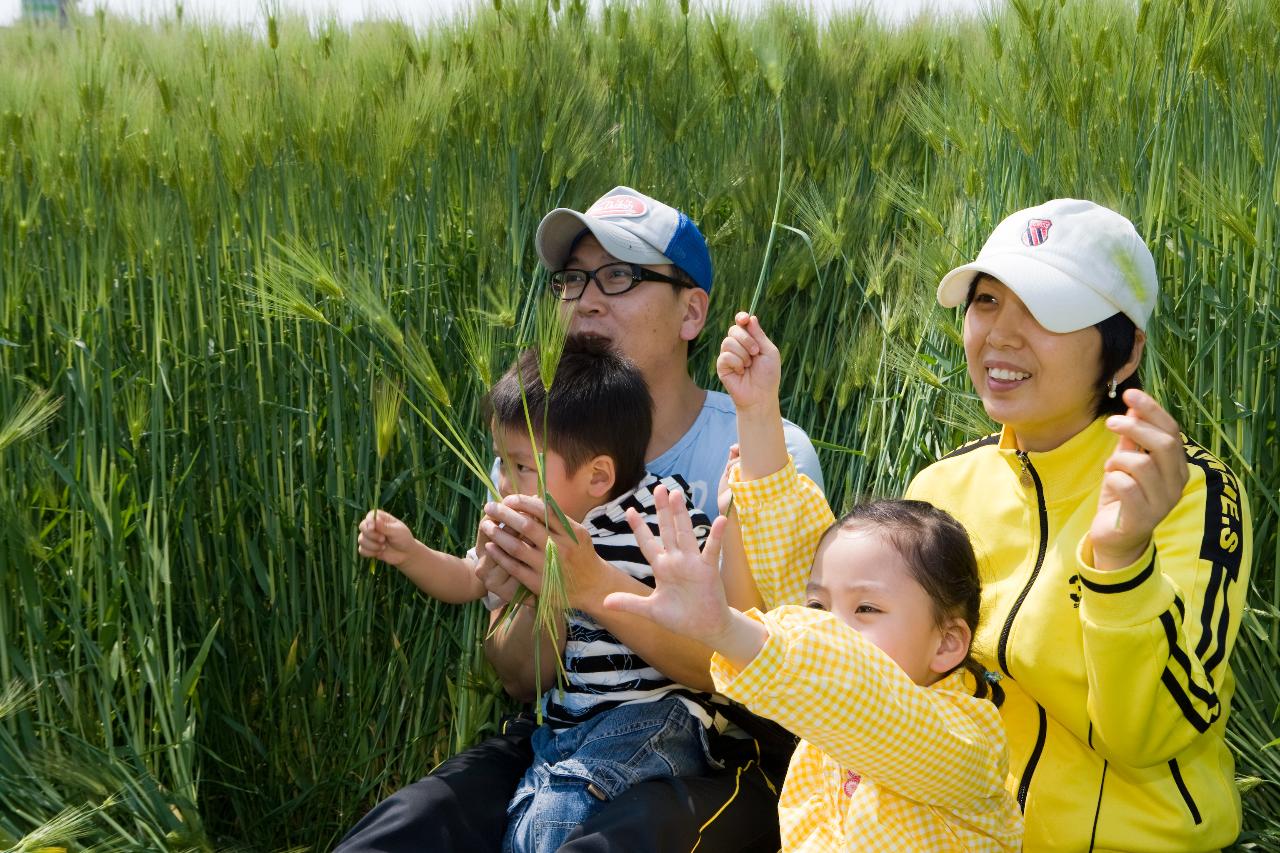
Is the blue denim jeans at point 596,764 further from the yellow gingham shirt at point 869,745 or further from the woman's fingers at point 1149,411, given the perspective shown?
the woman's fingers at point 1149,411

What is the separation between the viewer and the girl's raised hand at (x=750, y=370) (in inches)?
74.9

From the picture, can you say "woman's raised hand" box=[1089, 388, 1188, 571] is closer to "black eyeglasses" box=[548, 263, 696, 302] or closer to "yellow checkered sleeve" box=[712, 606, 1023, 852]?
"yellow checkered sleeve" box=[712, 606, 1023, 852]

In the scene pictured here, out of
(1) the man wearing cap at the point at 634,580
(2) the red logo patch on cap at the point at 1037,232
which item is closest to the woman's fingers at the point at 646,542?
(1) the man wearing cap at the point at 634,580

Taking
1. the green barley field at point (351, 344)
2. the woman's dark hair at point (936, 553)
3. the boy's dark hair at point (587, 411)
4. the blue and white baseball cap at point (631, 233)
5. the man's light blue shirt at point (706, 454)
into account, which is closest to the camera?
the woman's dark hair at point (936, 553)

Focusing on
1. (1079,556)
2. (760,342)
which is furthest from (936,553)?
(760,342)

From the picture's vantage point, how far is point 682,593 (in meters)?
1.50

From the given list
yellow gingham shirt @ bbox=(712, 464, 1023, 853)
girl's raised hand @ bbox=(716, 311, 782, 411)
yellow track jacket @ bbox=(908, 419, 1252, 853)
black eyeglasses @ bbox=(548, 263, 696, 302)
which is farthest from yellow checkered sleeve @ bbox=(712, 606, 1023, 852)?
black eyeglasses @ bbox=(548, 263, 696, 302)

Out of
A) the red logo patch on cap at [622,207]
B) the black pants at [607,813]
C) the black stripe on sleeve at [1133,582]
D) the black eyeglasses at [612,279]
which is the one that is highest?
the red logo patch on cap at [622,207]

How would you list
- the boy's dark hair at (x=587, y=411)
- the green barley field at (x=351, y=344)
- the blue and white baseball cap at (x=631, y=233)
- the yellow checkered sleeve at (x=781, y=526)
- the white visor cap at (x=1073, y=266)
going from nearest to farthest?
the white visor cap at (x=1073, y=266) → the yellow checkered sleeve at (x=781, y=526) → the boy's dark hair at (x=587, y=411) → the green barley field at (x=351, y=344) → the blue and white baseball cap at (x=631, y=233)

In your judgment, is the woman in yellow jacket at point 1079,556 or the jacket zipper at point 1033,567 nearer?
the woman in yellow jacket at point 1079,556

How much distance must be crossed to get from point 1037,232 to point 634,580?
791mm

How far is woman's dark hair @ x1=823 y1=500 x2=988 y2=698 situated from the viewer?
5.67 ft

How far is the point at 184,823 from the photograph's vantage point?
2.12 m

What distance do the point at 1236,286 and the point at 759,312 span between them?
1038mm
